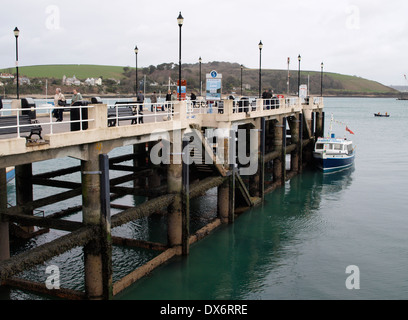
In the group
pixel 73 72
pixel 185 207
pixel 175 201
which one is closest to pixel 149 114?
pixel 175 201

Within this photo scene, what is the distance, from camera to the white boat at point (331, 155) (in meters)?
44.0

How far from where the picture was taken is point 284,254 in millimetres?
22812

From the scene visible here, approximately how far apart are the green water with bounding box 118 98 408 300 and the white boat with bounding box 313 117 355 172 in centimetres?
680

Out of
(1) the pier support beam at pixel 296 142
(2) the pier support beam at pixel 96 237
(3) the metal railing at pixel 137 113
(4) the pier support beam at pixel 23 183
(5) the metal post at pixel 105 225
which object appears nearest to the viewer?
(2) the pier support beam at pixel 96 237

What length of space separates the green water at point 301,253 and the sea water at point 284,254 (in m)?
0.04

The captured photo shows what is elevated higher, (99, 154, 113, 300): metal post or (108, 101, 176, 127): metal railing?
(108, 101, 176, 127): metal railing

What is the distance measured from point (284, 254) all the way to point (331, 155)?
77.2 feet

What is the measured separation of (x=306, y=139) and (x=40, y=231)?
30075 millimetres

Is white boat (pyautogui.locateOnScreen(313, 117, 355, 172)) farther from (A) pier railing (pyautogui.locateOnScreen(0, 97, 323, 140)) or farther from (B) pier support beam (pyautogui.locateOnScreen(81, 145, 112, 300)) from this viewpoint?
(B) pier support beam (pyautogui.locateOnScreen(81, 145, 112, 300))

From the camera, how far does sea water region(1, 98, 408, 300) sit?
18.7 meters

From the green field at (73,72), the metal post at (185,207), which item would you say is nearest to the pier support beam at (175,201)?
the metal post at (185,207)

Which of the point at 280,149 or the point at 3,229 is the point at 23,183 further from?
the point at 280,149

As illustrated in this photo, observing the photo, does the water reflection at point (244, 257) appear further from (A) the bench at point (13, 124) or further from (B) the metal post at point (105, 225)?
(A) the bench at point (13, 124)

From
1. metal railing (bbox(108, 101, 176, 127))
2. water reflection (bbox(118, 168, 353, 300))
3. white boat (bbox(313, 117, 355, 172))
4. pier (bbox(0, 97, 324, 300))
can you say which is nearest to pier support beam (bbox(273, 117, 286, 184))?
pier (bbox(0, 97, 324, 300))
